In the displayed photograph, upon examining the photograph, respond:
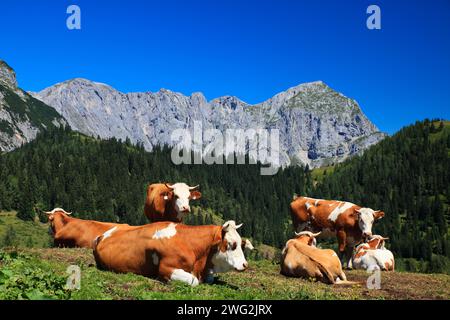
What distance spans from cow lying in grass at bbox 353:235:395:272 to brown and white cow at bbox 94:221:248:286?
514 inches

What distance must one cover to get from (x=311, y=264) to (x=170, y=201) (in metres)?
6.71

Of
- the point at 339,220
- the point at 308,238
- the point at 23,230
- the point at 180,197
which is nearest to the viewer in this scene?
the point at 180,197

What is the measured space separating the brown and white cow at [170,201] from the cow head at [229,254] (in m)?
5.24

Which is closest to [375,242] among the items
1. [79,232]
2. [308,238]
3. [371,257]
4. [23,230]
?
[371,257]

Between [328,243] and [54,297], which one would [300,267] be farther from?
[328,243]

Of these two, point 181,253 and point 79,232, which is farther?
point 79,232

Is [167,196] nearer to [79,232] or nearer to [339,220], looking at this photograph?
[79,232]

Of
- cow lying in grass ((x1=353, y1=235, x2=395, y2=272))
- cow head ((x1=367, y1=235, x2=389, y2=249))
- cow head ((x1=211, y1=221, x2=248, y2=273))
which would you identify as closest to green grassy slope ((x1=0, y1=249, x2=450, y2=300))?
cow head ((x1=211, y1=221, x2=248, y2=273))

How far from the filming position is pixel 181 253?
45.1 ft

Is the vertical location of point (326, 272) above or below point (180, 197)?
below

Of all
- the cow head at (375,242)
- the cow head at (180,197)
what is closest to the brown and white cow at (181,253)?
the cow head at (180,197)

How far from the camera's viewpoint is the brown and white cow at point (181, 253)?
538 inches

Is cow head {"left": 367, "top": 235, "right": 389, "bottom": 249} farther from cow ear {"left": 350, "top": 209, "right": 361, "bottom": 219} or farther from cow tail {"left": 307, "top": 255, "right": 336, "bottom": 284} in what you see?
cow tail {"left": 307, "top": 255, "right": 336, "bottom": 284}
